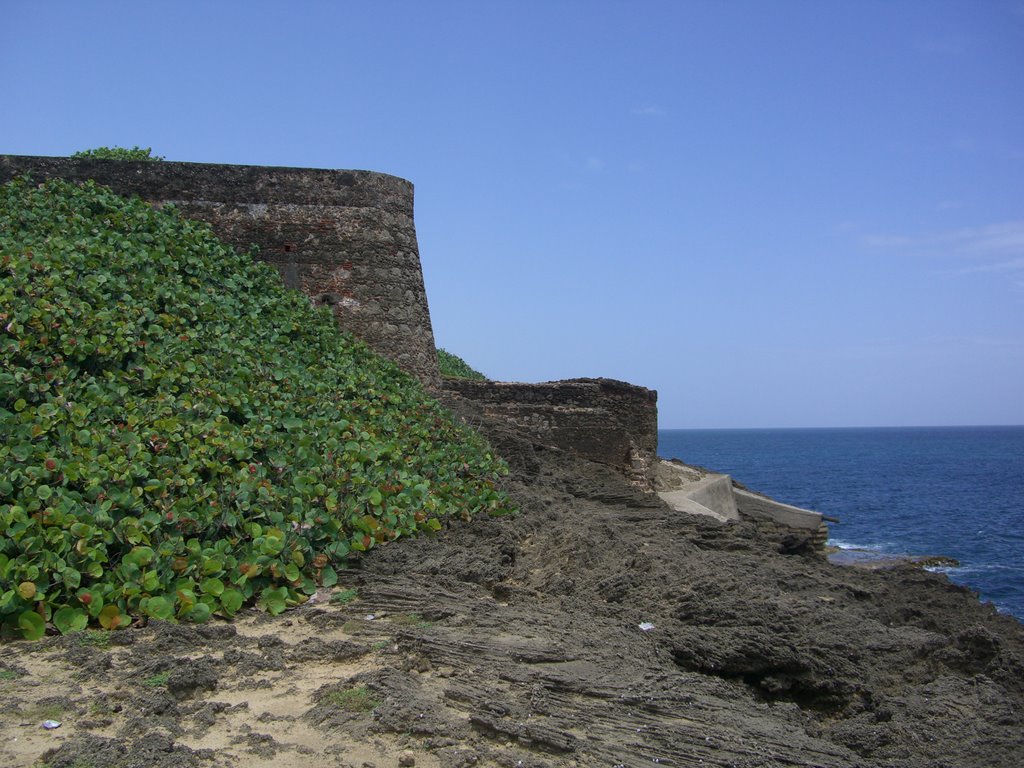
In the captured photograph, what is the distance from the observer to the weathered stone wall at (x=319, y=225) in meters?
10.6

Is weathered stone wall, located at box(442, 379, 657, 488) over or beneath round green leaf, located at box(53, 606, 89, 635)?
over

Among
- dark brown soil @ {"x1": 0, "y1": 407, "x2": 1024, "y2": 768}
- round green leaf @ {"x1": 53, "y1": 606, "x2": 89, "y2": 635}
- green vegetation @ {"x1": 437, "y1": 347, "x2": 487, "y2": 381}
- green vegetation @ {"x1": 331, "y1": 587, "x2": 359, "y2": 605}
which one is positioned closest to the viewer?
dark brown soil @ {"x1": 0, "y1": 407, "x2": 1024, "y2": 768}

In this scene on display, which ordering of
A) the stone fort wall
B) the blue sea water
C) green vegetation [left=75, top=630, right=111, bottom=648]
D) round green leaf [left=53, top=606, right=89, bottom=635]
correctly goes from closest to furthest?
green vegetation [left=75, top=630, right=111, bottom=648]
round green leaf [left=53, top=606, right=89, bottom=635]
the stone fort wall
the blue sea water

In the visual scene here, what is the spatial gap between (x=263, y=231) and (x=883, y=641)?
775 cm

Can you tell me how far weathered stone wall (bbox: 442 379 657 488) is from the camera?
1334 cm

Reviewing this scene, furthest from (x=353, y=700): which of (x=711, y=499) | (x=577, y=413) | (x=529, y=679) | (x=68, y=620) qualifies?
(x=711, y=499)

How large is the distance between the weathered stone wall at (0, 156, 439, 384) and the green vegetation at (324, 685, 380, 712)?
6735 millimetres

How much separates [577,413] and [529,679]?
8.84 metres

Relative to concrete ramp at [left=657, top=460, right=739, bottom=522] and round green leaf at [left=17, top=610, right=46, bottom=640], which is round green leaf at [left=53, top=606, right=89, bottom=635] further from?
concrete ramp at [left=657, top=460, right=739, bottom=522]

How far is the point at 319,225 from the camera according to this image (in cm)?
1082

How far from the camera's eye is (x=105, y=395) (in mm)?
6785

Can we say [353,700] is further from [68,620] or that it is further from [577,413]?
[577,413]

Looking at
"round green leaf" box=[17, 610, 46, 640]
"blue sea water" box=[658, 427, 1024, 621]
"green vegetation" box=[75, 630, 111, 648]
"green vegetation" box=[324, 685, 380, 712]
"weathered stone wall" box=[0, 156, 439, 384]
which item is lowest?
"blue sea water" box=[658, 427, 1024, 621]

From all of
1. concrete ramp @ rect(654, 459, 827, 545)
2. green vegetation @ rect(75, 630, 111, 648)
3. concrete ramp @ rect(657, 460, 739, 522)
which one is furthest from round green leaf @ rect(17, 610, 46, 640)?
concrete ramp @ rect(657, 460, 739, 522)
